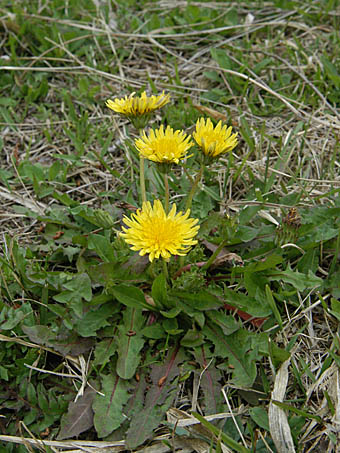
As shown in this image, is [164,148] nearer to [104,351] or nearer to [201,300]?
[201,300]

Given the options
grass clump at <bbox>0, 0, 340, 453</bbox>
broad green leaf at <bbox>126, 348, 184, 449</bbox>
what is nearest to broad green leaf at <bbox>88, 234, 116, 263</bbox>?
grass clump at <bbox>0, 0, 340, 453</bbox>

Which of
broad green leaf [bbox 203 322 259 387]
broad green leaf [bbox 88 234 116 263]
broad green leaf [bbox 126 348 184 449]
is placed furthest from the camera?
broad green leaf [bbox 88 234 116 263]

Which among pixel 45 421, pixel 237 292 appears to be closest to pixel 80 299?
pixel 45 421

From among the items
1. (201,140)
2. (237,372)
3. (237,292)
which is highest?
(201,140)

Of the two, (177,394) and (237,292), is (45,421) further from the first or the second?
(237,292)

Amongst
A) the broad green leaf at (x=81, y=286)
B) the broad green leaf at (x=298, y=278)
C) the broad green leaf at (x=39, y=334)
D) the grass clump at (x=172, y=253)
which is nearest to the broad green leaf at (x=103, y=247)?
the grass clump at (x=172, y=253)

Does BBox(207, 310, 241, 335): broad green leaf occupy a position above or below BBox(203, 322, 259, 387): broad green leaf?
above

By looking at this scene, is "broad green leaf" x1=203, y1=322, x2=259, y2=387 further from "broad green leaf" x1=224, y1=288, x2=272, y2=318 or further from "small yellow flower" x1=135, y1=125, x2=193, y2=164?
"small yellow flower" x1=135, y1=125, x2=193, y2=164
